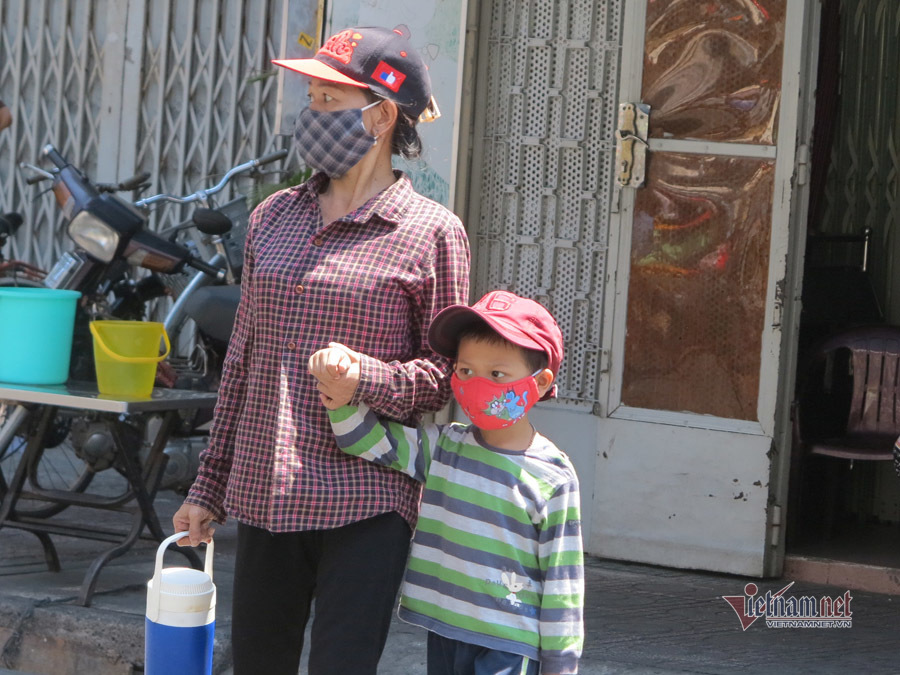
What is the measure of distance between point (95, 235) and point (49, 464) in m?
2.41

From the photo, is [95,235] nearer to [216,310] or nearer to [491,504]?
[216,310]

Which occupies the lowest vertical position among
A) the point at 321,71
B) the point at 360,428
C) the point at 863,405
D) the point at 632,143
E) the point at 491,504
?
the point at 863,405

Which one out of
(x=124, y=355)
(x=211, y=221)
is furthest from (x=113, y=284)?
(x=124, y=355)

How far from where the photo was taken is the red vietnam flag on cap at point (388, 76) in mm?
2555

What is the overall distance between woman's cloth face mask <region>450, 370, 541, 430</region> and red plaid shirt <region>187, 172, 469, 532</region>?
0.10m

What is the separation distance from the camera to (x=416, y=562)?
2.55 metres

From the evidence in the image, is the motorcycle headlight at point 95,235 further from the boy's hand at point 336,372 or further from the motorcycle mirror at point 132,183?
the boy's hand at point 336,372

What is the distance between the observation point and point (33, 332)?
423 cm

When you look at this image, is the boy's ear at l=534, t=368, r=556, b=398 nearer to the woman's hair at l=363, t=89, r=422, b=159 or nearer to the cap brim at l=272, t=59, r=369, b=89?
the woman's hair at l=363, t=89, r=422, b=159

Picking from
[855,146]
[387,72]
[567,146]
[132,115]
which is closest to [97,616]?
[387,72]

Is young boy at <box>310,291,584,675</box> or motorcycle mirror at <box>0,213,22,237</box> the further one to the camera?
motorcycle mirror at <box>0,213,22,237</box>

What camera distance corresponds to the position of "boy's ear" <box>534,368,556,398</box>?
2533 mm

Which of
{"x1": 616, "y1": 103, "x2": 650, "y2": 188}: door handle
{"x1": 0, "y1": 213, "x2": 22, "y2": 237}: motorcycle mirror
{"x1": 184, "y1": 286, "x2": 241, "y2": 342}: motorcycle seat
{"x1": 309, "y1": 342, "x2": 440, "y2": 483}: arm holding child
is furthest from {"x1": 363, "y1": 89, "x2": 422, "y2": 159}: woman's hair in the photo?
{"x1": 0, "y1": 213, "x2": 22, "y2": 237}: motorcycle mirror

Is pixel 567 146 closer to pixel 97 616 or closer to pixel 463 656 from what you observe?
pixel 97 616
